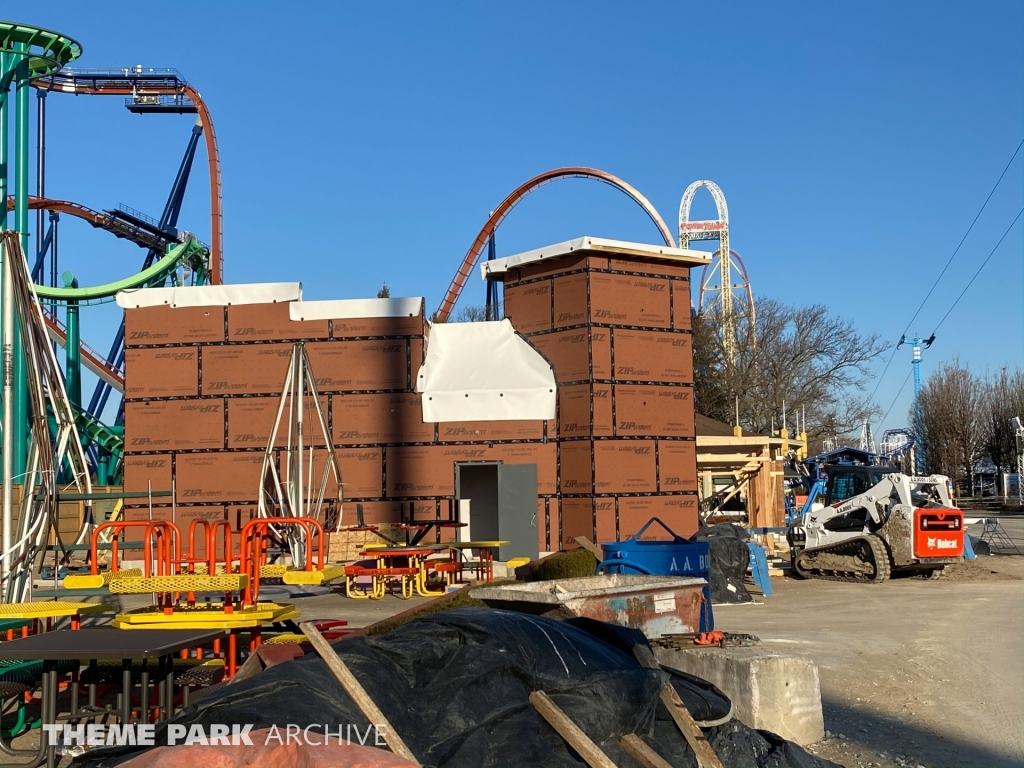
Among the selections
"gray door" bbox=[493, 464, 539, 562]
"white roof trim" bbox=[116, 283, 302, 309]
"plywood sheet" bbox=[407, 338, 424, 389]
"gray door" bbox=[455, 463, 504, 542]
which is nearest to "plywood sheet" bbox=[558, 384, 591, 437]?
"gray door" bbox=[493, 464, 539, 562]

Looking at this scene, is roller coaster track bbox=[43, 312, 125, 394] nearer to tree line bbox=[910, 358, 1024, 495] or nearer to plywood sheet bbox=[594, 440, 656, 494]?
plywood sheet bbox=[594, 440, 656, 494]

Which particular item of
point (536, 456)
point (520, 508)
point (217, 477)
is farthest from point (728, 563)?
point (217, 477)

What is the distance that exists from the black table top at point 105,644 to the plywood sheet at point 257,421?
16.1 m

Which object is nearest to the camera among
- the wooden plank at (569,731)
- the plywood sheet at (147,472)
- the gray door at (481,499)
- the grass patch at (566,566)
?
the wooden plank at (569,731)

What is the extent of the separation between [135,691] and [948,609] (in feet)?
42.3

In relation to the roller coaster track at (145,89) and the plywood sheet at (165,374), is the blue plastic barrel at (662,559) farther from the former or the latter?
the roller coaster track at (145,89)

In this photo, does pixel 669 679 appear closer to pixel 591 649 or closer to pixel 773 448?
pixel 591 649

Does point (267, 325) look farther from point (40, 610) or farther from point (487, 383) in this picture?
point (40, 610)

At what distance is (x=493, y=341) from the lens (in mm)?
24547

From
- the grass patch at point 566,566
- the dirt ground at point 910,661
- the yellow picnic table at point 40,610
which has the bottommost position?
the dirt ground at point 910,661

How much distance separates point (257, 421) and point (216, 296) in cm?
323

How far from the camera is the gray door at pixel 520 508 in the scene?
22.8m

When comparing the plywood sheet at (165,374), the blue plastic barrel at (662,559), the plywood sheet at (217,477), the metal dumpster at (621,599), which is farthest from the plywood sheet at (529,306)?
the metal dumpster at (621,599)

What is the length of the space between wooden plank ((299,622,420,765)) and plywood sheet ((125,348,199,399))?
19.7m
